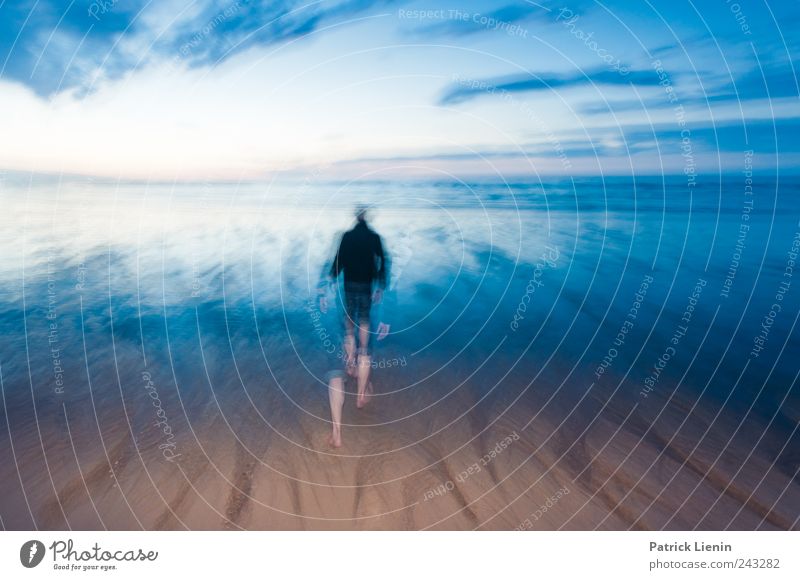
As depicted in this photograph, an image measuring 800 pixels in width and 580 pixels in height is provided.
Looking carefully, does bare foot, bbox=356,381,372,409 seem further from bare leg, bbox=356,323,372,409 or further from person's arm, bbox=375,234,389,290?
person's arm, bbox=375,234,389,290

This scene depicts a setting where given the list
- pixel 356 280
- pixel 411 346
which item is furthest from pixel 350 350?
pixel 411 346

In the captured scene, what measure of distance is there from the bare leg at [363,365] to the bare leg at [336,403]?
0.24 m

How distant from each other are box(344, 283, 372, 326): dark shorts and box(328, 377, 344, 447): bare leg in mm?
513

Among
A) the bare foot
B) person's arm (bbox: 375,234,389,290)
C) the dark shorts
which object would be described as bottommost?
the bare foot

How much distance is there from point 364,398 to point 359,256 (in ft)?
3.87

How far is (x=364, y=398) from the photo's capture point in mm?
4949

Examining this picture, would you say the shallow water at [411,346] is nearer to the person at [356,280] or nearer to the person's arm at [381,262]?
the person at [356,280]

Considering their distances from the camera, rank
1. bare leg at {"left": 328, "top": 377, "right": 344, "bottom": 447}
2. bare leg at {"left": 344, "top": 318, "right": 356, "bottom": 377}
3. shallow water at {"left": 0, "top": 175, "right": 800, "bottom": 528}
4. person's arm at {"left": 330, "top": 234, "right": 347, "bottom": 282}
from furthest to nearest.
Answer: bare leg at {"left": 344, "top": 318, "right": 356, "bottom": 377} → person's arm at {"left": 330, "top": 234, "right": 347, "bottom": 282} → bare leg at {"left": 328, "top": 377, "right": 344, "bottom": 447} → shallow water at {"left": 0, "top": 175, "right": 800, "bottom": 528}

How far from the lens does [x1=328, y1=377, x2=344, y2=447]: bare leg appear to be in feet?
14.9

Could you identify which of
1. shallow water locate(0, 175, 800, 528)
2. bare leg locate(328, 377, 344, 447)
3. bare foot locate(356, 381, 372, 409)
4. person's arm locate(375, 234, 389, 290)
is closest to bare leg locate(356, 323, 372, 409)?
bare foot locate(356, 381, 372, 409)

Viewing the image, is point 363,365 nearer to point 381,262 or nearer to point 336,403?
point 336,403

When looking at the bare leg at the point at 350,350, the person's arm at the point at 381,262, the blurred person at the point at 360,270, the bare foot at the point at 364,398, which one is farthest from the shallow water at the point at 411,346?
the person's arm at the point at 381,262

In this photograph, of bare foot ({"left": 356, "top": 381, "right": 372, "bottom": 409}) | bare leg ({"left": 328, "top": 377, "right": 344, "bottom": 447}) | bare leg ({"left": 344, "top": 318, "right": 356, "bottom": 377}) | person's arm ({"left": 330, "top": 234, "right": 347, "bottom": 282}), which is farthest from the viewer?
bare leg ({"left": 344, "top": 318, "right": 356, "bottom": 377})

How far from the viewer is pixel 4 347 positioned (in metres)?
5.32
